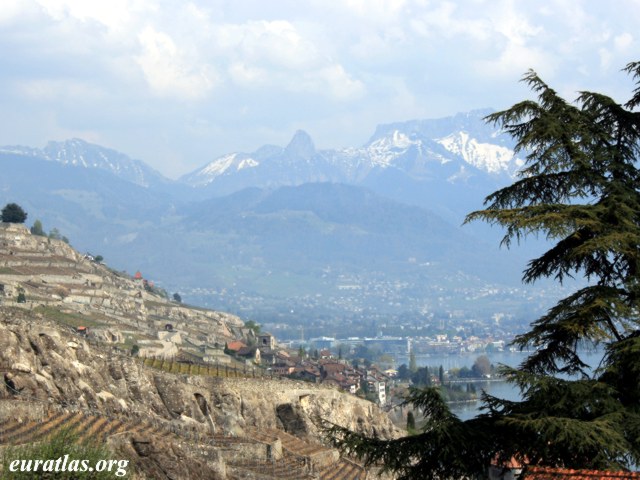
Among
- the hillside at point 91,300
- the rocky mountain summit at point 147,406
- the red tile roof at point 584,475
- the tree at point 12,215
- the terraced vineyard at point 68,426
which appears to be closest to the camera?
the red tile roof at point 584,475

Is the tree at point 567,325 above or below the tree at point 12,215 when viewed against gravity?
below

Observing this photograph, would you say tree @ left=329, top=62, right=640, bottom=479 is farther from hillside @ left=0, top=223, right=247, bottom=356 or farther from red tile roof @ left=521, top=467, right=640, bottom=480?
hillside @ left=0, top=223, right=247, bottom=356

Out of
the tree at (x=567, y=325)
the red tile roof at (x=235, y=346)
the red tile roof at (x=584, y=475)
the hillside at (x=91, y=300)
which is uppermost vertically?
Result: the hillside at (x=91, y=300)

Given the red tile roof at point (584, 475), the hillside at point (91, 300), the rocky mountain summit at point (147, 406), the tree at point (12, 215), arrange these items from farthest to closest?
the tree at point (12, 215), the hillside at point (91, 300), the rocky mountain summit at point (147, 406), the red tile roof at point (584, 475)

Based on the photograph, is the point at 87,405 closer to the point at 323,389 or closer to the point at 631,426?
the point at 631,426

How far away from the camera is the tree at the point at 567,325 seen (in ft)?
56.3

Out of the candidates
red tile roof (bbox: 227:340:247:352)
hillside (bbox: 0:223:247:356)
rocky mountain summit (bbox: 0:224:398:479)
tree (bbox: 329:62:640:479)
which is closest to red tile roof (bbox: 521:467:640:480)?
tree (bbox: 329:62:640:479)

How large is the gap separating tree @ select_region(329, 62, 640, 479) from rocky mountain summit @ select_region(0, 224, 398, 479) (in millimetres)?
5566

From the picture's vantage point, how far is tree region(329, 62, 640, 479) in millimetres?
17156

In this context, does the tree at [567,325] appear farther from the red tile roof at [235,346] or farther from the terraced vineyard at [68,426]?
the red tile roof at [235,346]

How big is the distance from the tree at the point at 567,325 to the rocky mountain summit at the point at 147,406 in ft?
18.3

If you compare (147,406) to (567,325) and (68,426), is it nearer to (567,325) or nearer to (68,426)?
(68,426)

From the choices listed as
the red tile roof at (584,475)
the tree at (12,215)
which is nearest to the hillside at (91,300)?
the tree at (12,215)

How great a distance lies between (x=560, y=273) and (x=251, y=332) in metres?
164
